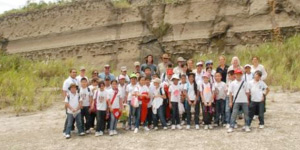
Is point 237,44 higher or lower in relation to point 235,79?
higher

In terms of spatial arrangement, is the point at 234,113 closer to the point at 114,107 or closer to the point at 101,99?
the point at 114,107

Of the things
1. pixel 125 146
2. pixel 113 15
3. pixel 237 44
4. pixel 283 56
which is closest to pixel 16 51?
pixel 113 15

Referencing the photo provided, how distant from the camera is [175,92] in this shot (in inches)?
300

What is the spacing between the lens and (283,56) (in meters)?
13.7

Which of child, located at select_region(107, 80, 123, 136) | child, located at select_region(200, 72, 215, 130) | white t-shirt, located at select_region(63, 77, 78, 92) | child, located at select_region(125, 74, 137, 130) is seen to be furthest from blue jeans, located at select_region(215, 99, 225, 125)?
white t-shirt, located at select_region(63, 77, 78, 92)

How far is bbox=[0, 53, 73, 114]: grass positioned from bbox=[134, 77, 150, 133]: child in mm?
5408

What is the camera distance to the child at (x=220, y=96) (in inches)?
292

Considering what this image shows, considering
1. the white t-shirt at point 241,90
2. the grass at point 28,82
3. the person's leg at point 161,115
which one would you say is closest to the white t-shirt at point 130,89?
the person's leg at point 161,115

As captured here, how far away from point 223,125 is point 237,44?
9319mm

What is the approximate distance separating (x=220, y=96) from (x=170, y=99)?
109 centimetres

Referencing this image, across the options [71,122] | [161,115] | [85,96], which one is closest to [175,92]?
[161,115]

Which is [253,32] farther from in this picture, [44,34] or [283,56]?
[44,34]

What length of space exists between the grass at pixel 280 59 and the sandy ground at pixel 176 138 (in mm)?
3065

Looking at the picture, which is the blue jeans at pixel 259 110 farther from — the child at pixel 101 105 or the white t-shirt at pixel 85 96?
the white t-shirt at pixel 85 96
